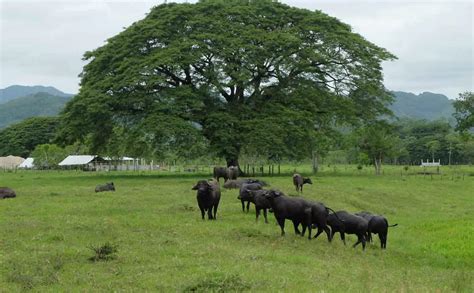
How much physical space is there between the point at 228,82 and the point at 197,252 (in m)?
32.4

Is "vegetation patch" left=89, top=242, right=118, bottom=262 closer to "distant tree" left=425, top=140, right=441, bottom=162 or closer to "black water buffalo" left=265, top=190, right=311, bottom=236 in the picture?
"black water buffalo" left=265, top=190, right=311, bottom=236

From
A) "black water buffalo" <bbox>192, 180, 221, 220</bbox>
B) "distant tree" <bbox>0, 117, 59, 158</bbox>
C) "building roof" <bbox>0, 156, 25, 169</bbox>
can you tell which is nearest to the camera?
"black water buffalo" <bbox>192, 180, 221, 220</bbox>

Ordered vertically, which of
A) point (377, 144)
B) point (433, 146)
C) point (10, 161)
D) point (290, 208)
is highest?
point (433, 146)

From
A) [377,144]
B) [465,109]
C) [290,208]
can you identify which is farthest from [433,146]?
[290,208]

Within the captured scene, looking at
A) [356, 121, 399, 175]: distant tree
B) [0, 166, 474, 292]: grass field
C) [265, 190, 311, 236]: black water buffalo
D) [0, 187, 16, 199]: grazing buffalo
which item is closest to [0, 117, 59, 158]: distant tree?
[356, 121, 399, 175]: distant tree

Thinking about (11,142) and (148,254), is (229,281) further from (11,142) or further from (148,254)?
(11,142)

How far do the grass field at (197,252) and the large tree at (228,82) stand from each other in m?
17.2

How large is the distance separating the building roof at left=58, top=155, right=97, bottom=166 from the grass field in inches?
2705

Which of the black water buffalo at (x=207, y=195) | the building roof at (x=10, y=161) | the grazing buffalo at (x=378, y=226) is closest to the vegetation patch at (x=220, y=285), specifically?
the grazing buffalo at (x=378, y=226)

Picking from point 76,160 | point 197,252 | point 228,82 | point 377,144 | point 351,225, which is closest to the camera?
point 197,252

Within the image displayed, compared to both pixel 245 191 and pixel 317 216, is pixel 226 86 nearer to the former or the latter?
pixel 245 191

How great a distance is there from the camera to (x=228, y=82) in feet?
147

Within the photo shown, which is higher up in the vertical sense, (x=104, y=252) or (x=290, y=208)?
(x=290, y=208)

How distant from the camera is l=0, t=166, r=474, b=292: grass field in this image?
35.1ft
